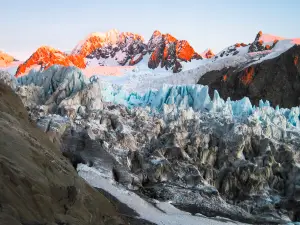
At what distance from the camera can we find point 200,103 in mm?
70875

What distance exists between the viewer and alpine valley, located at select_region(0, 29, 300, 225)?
16.8 meters

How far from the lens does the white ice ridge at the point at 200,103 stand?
64.8 metres

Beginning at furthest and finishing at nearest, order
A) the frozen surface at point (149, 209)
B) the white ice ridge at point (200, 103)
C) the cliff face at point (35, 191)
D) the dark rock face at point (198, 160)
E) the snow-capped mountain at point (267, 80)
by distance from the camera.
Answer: the snow-capped mountain at point (267, 80) → the white ice ridge at point (200, 103) → the dark rock face at point (198, 160) → the frozen surface at point (149, 209) → the cliff face at point (35, 191)

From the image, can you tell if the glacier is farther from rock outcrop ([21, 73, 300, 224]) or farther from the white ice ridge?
rock outcrop ([21, 73, 300, 224])

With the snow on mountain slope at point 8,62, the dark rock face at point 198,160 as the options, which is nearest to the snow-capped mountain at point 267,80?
the dark rock face at point 198,160

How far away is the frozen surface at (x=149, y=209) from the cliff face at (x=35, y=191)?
637 centimetres

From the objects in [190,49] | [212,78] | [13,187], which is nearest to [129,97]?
[212,78]

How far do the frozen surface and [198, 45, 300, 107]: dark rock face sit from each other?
82.3 m

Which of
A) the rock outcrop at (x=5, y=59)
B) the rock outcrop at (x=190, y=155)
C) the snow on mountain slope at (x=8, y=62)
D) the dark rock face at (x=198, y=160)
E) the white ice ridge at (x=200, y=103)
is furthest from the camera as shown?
the rock outcrop at (x=5, y=59)

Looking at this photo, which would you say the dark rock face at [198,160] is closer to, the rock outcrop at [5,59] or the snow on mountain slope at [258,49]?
the snow on mountain slope at [258,49]

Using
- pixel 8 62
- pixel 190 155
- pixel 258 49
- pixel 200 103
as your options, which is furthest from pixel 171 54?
pixel 190 155

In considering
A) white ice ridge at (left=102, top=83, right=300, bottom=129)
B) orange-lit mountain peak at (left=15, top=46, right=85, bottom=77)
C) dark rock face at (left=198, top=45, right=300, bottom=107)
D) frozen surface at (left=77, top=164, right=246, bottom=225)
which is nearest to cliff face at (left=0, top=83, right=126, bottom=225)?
frozen surface at (left=77, top=164, right=246, bottom=225)

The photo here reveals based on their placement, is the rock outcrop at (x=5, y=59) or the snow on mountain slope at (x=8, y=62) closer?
the snow on mountain slope at (x=8, y=62)

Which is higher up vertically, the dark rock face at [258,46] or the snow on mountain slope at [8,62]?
the dark rock face at [258,46]
